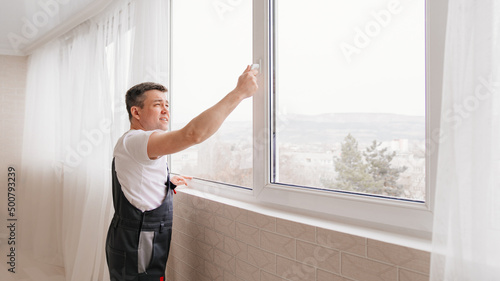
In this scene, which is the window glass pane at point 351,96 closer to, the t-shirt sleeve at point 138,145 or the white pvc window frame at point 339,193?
the white pvc window frame at point 339,193

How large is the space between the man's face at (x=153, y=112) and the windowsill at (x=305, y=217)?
0.47m

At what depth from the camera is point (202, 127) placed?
1062 mm

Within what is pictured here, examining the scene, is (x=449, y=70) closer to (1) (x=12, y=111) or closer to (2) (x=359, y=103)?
(2) (x=359, y=103)

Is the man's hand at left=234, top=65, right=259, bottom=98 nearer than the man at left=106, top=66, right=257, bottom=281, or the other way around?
the man's hand at left=234, top=65, right=259, bottom=98

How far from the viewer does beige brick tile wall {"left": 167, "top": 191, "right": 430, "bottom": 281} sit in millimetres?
890

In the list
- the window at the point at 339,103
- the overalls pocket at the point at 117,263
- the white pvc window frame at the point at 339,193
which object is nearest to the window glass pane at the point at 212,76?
the window at the point at 339,103

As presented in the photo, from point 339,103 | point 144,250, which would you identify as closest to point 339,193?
point 339,103

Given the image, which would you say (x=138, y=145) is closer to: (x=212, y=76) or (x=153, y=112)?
(x=153, y=112)

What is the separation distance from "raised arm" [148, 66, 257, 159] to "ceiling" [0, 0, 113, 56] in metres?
1.70

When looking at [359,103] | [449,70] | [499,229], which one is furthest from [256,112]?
[499,229]

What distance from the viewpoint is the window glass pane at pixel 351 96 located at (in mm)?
970

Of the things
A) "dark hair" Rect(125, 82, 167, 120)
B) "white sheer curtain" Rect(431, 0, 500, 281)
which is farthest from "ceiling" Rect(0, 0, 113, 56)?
"white sheer curtain" Rect(431, 0, 500, 281)

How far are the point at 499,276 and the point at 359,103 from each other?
2.06ft

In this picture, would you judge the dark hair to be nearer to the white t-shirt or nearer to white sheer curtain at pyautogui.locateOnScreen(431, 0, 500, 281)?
the white t-shirt
